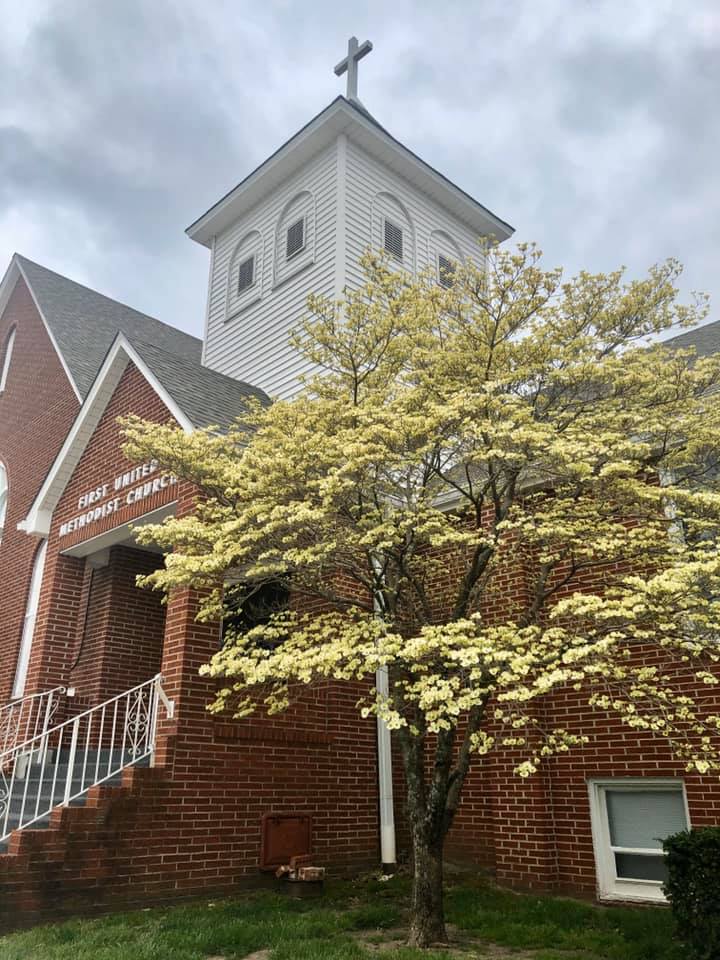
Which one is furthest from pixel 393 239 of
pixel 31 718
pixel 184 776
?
pixel 184 776

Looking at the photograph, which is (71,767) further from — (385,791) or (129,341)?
(129,341)

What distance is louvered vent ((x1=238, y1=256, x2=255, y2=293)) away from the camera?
16297 mm

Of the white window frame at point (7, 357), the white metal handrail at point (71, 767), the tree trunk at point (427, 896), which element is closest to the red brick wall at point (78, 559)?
the white metal handrail at point (71, 767)

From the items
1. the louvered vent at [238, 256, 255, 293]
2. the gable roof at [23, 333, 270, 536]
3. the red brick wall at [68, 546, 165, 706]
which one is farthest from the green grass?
the louvered vent at [238, 256, 255, 293]

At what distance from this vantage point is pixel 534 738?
28.7 ft

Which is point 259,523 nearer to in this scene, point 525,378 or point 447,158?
point 525,378

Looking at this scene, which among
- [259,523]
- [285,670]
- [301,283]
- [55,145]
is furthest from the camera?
[55,145]

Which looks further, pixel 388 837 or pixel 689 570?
pixel 388 837

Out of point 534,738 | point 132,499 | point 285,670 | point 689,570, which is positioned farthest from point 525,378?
point 132,499

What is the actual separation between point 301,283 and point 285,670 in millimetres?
10236

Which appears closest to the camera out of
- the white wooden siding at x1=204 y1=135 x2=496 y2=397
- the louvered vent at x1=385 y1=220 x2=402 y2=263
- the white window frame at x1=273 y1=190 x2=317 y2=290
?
the white wooden siding at x1=204 y1=135 x2=496 y2=397

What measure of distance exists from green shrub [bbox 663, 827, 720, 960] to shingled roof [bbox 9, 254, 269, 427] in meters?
6.30

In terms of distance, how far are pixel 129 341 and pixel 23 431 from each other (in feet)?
19.6

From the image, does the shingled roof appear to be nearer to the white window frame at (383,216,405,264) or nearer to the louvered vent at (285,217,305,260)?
the louvered vent at (285,217,305,260)
